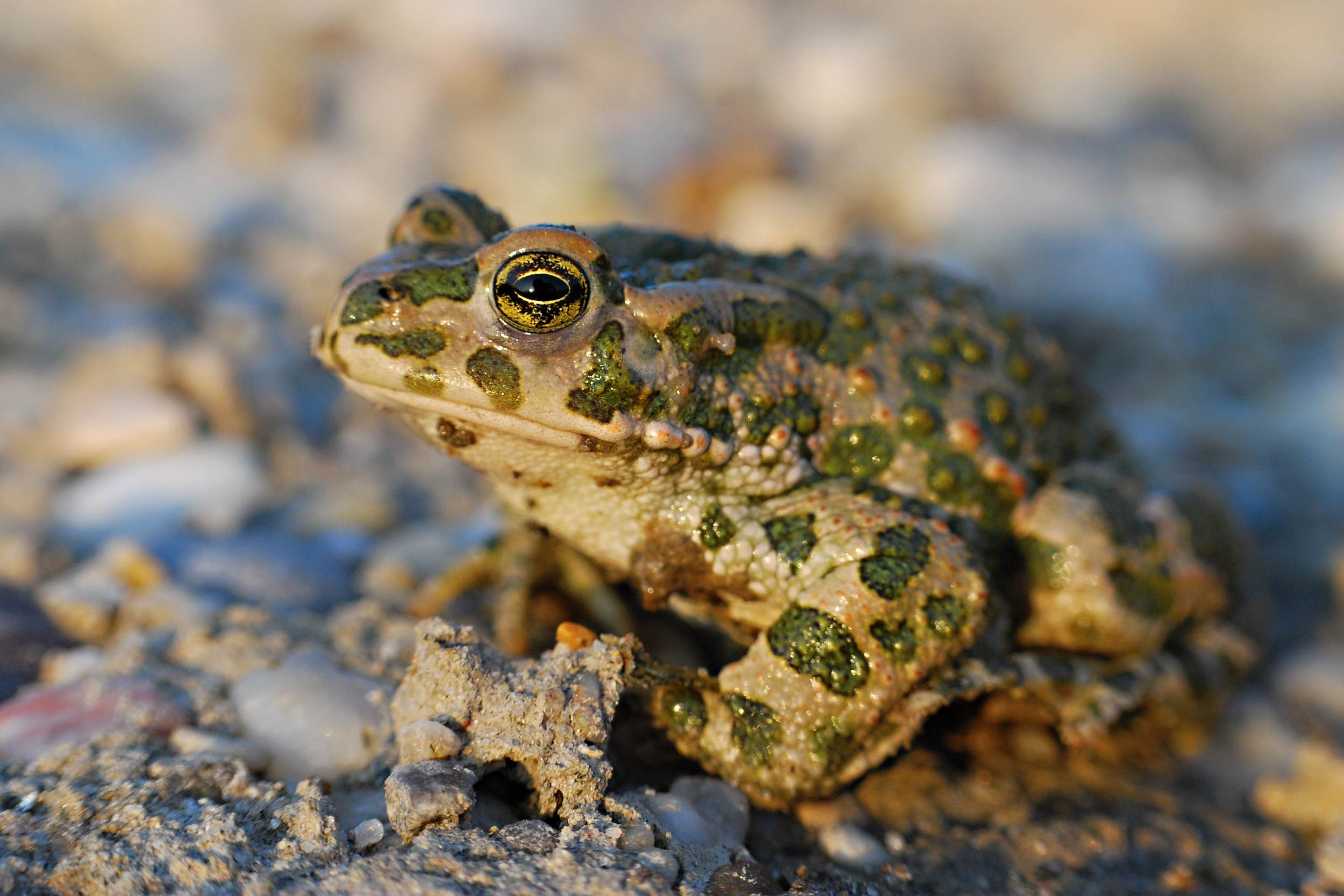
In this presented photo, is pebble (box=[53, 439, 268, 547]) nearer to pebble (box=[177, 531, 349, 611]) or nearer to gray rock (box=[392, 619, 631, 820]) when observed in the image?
pebble (box=[177, 531, 349, 611])

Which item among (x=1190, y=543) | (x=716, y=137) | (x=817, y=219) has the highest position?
(x=716, y=137)

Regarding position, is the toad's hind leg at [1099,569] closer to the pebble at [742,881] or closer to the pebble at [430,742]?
the pebble at [742,881]

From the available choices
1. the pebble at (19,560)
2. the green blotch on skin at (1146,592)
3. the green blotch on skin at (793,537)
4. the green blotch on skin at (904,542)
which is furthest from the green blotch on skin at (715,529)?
the pebble at (19,560)

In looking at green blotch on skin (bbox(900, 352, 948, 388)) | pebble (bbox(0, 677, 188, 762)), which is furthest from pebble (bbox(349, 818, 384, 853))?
green blotch on skin (bbox(900, 352, 948, 388))

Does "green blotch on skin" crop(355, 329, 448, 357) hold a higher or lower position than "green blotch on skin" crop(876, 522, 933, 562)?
higher

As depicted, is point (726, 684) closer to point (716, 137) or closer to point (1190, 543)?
point (1190, 543)

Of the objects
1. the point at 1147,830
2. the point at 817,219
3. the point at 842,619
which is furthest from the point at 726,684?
the point at 817,219

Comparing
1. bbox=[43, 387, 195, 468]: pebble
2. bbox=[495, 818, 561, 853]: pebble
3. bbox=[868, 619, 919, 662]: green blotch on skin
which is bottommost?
bbox=[495, 818, 561, 853]: pebble
